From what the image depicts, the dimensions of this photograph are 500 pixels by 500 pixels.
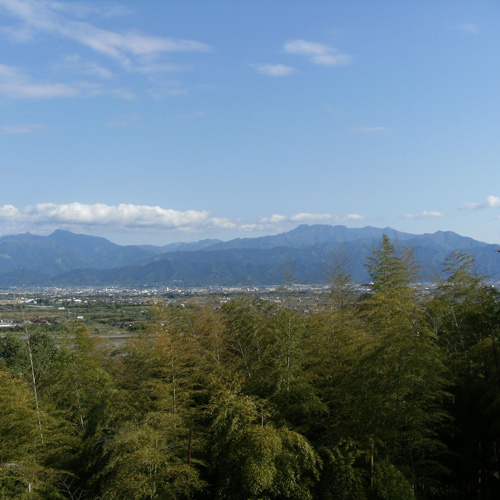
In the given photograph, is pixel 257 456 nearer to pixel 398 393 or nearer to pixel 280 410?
pixel 280 410

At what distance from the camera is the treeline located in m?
9.93

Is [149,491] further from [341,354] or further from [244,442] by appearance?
[341,354]

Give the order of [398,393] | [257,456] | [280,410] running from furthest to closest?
[280,410] → [398,393] → [257,456]

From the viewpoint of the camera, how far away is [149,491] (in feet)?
32.7

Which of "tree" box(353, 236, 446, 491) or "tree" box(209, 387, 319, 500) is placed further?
"tree" box(353, 236, 446, 491)

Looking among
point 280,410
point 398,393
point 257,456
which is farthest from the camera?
point 280,410

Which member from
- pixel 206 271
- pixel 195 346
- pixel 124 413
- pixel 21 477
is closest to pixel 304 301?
pixel 195 346

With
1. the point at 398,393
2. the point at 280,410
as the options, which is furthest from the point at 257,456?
the point at 398,393

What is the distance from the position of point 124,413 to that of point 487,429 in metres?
9.99

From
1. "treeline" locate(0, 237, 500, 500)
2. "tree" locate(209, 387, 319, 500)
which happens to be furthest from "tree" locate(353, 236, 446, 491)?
"tree" locate(209, 387, 319, 500)

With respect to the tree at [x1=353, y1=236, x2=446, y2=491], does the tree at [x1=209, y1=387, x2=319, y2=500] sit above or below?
below

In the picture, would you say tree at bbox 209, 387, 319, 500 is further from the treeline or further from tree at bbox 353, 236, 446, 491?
tree at bbox 353, 236, 446, 491

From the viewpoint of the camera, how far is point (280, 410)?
11.6 m

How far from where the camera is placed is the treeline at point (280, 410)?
993 cm
